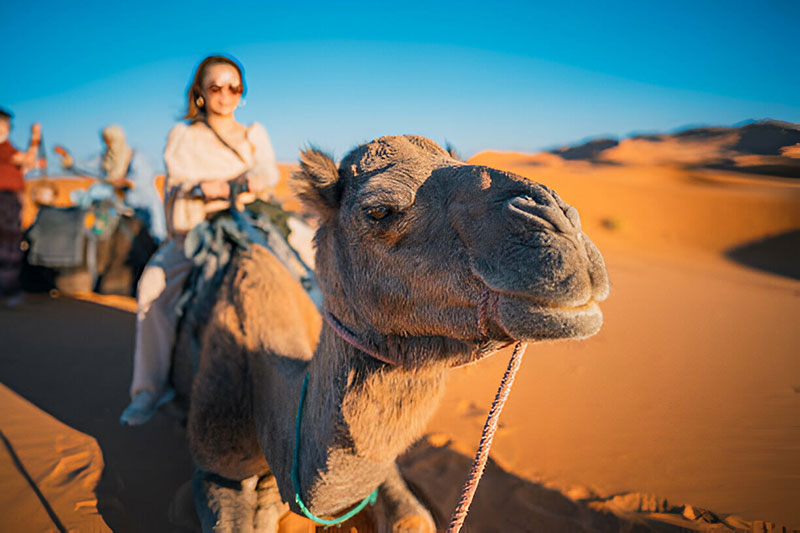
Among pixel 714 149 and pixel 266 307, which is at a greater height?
pixel 714 149

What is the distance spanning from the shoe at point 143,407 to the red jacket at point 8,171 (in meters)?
6.85

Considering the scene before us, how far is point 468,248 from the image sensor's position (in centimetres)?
122

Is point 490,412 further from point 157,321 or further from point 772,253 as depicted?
point 772,253

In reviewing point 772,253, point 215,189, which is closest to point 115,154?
point 215,189

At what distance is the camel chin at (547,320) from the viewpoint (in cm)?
100

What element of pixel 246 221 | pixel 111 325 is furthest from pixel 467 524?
pixel 111 325

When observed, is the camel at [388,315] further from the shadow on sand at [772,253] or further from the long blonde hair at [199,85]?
the shadow on sand at [772,253]

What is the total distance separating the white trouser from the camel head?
2213 millimetres

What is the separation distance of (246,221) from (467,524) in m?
2.67

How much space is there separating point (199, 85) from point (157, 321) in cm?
191

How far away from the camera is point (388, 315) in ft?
4.75

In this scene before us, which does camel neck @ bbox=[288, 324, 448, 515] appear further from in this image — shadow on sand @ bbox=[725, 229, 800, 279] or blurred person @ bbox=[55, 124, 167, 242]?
shadow on sand @ bbox=[725, 229, 800, 279]

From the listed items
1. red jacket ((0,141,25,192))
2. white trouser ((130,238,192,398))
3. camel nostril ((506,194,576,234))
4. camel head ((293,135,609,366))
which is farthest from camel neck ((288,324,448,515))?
red jacket ((0,141,25,192))

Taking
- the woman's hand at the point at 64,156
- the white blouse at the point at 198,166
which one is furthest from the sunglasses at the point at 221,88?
the woman's hand at the point at 64,156
